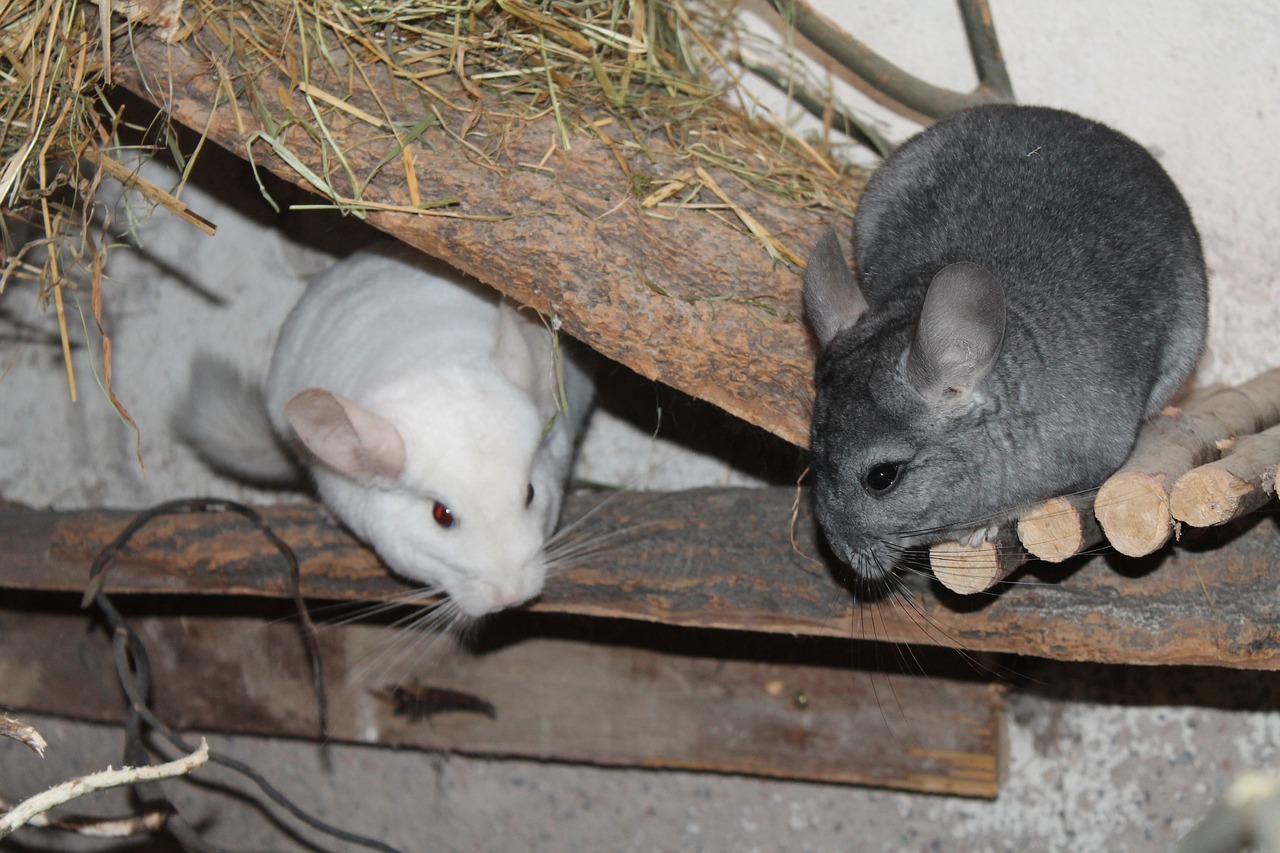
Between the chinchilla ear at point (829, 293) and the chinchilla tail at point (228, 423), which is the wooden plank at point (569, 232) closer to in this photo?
the chinchilla ear at point (829, 293)

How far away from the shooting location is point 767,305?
2.71m

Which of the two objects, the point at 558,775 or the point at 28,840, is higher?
the point at 558,775

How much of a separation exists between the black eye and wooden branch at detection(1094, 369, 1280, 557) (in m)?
0.38

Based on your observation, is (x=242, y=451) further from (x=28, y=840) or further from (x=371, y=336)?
(x=28, y=840)

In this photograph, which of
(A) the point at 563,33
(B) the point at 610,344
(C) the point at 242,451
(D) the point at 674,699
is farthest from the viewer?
(C) the point at 242,451

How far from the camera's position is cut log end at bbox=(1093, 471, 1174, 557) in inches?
81.0

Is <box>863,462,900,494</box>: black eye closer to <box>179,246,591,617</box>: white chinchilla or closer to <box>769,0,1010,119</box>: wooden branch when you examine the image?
<box>179,246,591,617</box>: white chinchilla

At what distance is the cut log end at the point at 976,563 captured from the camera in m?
2.22

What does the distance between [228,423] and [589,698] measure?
151cm

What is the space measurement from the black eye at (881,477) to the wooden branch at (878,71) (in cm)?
157

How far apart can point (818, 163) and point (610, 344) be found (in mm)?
1143

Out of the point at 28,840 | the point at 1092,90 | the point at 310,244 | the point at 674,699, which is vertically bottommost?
the point at 28,840

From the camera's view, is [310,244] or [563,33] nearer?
[563,33]

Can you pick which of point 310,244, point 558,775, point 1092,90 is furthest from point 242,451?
point 1092,90
